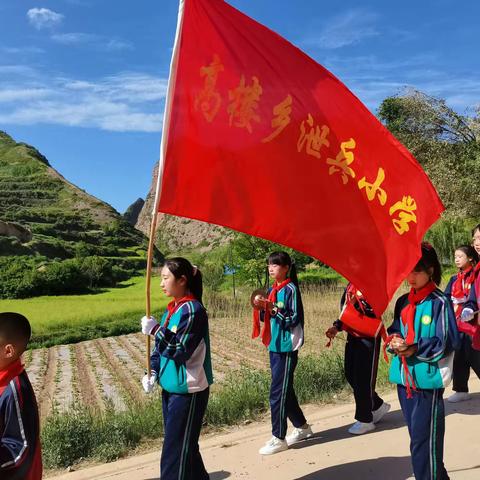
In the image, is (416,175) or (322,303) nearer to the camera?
(416,175)

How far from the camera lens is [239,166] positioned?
2.84 metres

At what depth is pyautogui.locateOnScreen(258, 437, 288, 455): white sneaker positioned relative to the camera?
3.83m

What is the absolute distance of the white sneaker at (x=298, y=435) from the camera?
400 centimetres

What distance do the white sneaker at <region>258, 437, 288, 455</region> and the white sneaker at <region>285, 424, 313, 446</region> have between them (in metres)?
0.12

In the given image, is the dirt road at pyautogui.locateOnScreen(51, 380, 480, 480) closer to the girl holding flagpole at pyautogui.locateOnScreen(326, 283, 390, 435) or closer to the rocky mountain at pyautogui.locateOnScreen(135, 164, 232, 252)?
the girl holding flagpole at pyautogui.locateOnScreen(326, 283, 390, 435)

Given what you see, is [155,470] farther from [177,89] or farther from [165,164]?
[177,89]

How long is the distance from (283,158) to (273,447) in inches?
87.0

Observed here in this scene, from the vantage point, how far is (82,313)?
23297 millimetres

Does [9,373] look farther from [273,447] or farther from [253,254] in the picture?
[253,254]

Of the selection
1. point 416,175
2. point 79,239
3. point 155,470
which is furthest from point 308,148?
point 79,239

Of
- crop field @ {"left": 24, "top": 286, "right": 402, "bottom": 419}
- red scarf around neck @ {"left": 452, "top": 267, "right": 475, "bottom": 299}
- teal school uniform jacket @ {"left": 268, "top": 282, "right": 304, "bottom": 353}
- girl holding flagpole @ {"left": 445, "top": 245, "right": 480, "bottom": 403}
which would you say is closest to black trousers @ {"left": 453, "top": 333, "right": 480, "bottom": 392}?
girl holding flagpole @ {"left": 445, "top": 245, "right": 480, "bottom": 403}

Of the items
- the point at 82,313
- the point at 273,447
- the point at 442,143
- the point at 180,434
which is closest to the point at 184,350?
the point at 180,434

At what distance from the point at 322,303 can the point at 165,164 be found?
37.1 feet

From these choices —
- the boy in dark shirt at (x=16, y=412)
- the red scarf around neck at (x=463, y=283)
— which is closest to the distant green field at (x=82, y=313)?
the red scarf around neck at (x=463, y=283)
